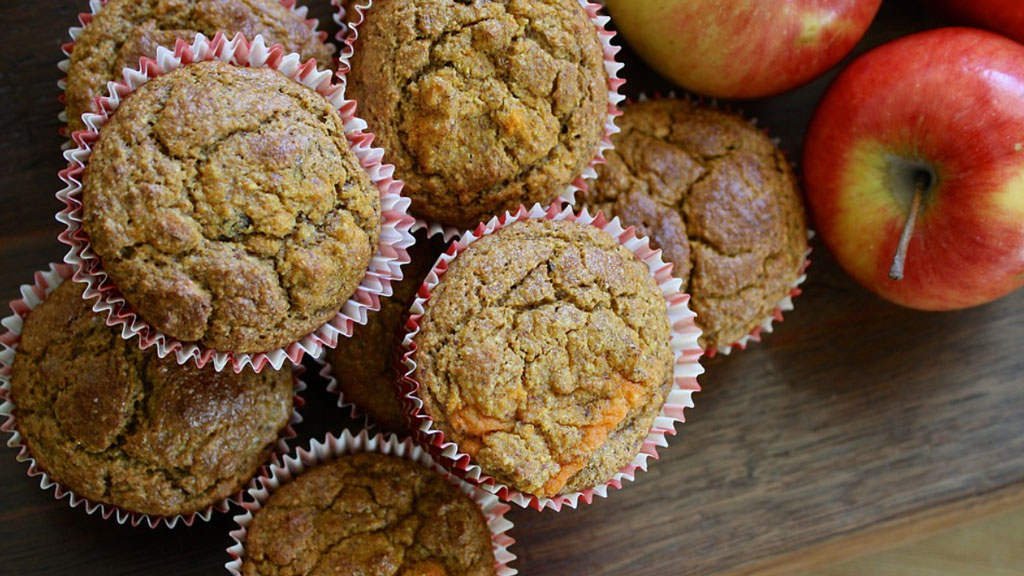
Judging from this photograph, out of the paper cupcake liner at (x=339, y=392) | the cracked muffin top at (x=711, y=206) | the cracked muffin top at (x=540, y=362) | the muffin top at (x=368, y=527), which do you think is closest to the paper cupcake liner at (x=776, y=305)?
the cracked muffin top at (x=711, y=206)

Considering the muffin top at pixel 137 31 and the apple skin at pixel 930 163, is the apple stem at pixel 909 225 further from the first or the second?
the muffin top at pixel 137 31

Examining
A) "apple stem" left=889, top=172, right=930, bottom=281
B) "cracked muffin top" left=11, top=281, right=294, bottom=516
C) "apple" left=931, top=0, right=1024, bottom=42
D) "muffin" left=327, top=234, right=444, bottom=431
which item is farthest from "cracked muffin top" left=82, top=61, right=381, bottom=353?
"apple" left=931, top=0, right=1024, bottom=42

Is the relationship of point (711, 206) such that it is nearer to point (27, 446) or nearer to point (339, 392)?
point (339, 392)

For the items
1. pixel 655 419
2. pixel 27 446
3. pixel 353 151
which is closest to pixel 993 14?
pixel 655 419

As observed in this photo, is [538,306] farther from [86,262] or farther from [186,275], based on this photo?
[86,262]

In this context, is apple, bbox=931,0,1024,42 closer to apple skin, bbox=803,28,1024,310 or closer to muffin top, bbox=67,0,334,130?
apple skin, bbox=803,28,1024,310
